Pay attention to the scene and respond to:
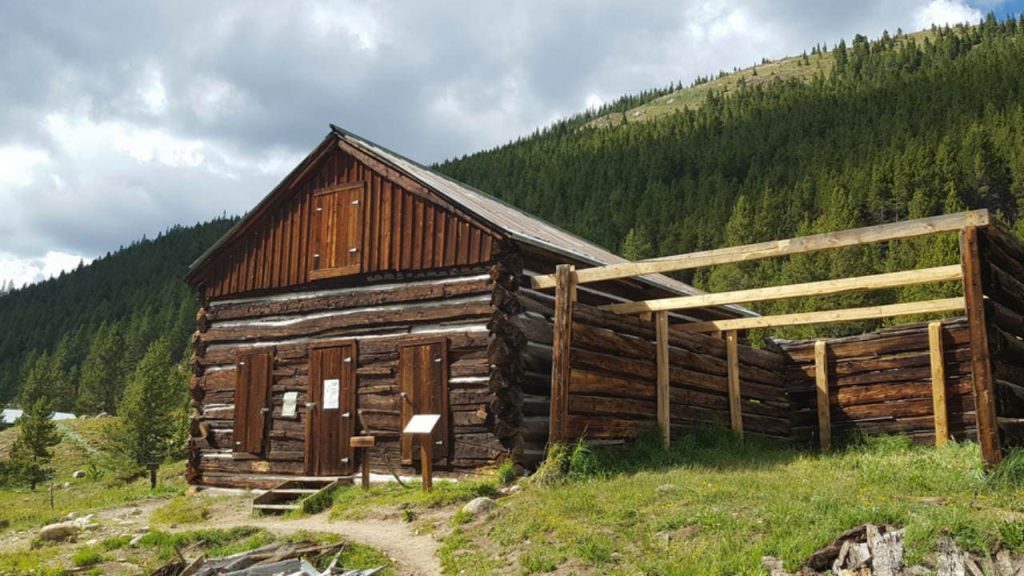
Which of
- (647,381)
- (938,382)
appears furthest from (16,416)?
(938,382)

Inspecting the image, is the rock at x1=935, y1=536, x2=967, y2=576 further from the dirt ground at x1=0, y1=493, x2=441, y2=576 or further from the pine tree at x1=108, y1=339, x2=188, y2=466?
the pine tree at x1=108, y1=339, x2=188, y2=466

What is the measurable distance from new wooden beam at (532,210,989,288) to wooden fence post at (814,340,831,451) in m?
7.08

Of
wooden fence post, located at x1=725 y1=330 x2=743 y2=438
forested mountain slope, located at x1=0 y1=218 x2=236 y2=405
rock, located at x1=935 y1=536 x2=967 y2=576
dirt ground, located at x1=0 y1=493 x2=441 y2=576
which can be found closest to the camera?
rock, located at x1=935 y1=536 x2=967 y2=576

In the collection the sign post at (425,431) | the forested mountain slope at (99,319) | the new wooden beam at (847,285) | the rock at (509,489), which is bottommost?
the rock at (509,489)

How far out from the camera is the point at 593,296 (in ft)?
55.7

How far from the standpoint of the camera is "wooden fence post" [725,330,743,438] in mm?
17141

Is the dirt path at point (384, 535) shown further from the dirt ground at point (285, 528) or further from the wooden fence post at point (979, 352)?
the wooden fence post at point (979, 352)

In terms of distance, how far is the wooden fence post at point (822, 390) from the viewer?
57.9 feet

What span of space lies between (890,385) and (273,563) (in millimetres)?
13613

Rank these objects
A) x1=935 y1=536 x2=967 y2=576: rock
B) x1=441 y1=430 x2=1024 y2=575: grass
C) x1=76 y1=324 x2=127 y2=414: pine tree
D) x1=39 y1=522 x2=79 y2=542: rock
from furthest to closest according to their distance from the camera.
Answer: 1. x1=76 y1=324 x2=127 y2=414: pine tree
2. x1=39 y1=522 x2=79 y2=542: rock
3. x1=441 y1=430 x2=1024 y2=575: grass
4. x1=935 y1=536 x2=967 y2=576: rock

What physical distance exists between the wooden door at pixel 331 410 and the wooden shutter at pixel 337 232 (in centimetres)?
173

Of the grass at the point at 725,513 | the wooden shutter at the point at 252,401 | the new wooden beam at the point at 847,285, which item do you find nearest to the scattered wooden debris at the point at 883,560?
the grass at the point at 725,513

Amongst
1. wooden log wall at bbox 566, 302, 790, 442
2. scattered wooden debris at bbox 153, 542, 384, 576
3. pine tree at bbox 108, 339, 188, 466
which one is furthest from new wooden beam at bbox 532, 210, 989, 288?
pine tree at bbox 108, 339, 188, 466

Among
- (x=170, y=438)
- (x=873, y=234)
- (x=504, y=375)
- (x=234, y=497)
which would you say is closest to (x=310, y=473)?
(x=234, y=497)
